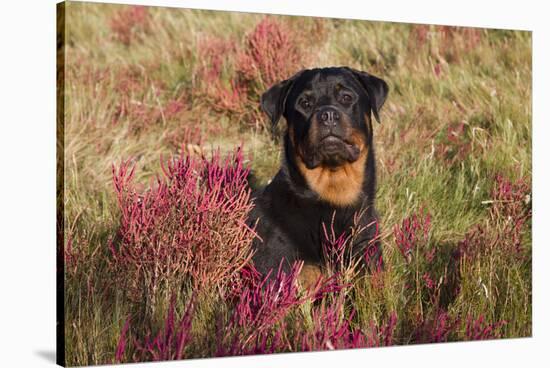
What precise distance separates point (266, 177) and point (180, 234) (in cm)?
108

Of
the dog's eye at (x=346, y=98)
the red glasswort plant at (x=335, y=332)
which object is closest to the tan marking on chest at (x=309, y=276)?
the red glasswort plant at (x=335, y=332)

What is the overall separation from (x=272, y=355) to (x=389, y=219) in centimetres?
115

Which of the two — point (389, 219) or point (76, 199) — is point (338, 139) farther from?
point (76, 199)

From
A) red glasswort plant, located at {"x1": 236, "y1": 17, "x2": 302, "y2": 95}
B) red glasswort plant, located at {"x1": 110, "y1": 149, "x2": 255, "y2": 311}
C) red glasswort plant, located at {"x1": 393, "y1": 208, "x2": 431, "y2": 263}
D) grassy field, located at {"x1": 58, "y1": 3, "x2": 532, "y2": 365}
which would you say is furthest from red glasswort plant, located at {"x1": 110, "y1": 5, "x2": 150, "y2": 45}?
red glasswort plant, located at {"x1": 393, "y1": 208, "x2": 431, "y2": 263}

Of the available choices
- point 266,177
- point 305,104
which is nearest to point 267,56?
point 266,177

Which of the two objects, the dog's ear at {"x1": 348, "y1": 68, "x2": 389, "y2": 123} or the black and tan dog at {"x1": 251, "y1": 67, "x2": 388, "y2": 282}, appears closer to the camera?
the black and tan dog at {"x1": 251, "y1": 67, "x2": 388, "y2": 282}

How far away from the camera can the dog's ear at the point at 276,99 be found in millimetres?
5266

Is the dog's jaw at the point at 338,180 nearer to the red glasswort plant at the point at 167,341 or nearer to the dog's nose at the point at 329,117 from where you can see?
the dog's nose at the point at 329,117

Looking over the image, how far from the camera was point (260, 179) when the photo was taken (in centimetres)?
586

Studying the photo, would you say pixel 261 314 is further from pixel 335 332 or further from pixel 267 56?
pixel 267 56

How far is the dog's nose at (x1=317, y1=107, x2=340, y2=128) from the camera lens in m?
4.97

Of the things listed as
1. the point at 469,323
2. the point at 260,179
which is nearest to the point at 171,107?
the point at 260,179

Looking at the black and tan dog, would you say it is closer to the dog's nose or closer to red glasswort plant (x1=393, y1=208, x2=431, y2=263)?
the dog's nose

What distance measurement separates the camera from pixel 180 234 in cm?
495
